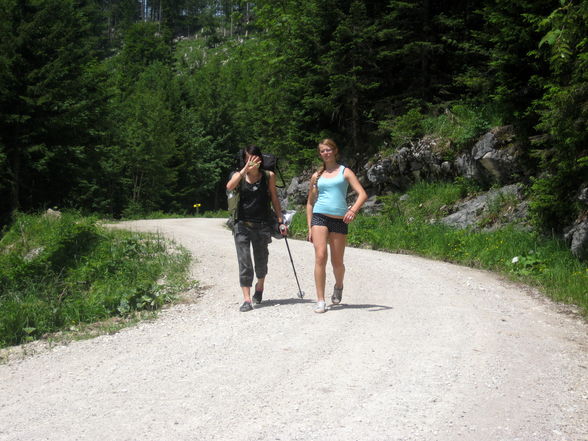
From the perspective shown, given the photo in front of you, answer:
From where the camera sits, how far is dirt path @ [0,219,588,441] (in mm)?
3928

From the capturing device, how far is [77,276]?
39.2 ft

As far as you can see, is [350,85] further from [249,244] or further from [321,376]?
[321,376]

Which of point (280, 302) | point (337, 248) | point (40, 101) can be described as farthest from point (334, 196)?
point (40, 101)

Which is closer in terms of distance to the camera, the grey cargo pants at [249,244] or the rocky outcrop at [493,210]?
the grey cargo pants at [249,244]

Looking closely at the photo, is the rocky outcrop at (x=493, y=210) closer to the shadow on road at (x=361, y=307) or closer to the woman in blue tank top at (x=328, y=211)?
the shadow on road at (x=361, y=307)

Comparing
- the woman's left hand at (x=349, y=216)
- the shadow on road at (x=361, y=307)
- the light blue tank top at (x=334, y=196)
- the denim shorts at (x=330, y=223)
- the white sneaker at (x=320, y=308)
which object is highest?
the light blue tank top at (x=334, y=196)

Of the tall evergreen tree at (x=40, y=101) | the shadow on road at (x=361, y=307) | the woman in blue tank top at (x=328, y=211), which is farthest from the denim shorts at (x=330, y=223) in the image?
the tall evergreen tree at (x=40, y=101)

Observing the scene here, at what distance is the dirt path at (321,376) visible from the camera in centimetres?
393

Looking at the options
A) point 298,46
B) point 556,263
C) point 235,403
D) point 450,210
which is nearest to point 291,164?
point 298,46

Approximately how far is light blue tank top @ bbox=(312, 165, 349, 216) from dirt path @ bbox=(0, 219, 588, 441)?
1.29 m

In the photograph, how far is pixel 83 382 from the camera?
5.09 meters

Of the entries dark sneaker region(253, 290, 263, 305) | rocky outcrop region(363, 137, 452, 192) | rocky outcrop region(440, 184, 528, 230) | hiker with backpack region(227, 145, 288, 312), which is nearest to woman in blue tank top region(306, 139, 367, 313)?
hiker with backpack region(227, 145, 288, 312)

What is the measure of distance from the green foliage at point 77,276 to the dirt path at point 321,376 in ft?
4.38

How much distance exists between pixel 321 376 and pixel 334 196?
112 inches
